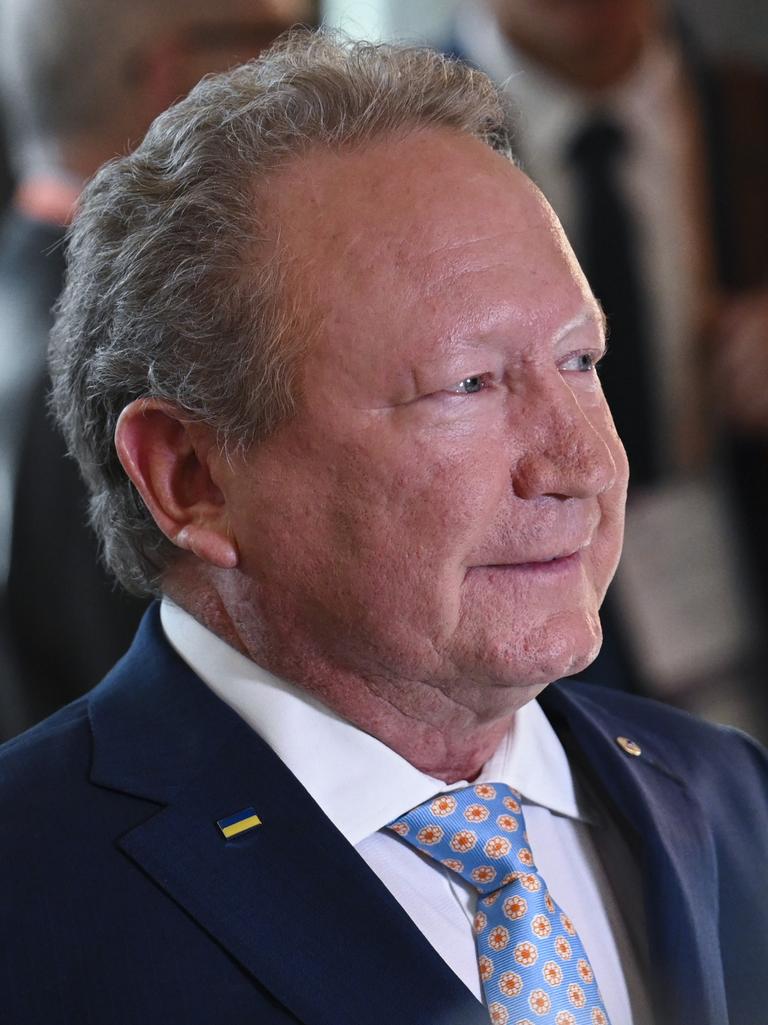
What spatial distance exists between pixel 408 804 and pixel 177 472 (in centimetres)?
39

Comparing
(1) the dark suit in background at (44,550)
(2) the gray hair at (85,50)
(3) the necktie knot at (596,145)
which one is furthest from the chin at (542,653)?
(3) the necktie knot at (596,145)

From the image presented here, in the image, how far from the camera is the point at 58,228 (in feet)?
7.83

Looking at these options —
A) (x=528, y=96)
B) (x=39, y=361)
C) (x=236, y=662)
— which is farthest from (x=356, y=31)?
(x=236, y=662)

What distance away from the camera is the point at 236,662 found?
1.41 m

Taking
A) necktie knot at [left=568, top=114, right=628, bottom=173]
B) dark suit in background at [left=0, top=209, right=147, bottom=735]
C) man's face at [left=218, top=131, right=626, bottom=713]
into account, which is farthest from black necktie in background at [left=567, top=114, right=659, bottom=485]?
man's face at [left=218, top=131, right=626, bottom=713]

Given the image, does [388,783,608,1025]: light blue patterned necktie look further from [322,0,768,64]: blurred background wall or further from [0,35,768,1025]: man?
[322,0,768,64]: blurred background wall

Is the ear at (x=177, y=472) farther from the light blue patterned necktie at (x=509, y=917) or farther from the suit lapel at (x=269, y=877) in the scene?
the light blue patterned necktie at (x=509, y=917)

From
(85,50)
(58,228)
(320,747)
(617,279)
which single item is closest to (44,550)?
(58,228)

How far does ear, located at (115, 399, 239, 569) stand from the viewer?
55.0 inches

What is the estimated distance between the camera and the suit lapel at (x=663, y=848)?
54.7 inches

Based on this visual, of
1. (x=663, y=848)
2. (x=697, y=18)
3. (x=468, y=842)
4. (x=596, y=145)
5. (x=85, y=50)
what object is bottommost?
(x=663, y=848)

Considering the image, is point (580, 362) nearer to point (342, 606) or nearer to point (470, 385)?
point (470, 385)

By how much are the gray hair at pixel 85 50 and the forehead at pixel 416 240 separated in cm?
129

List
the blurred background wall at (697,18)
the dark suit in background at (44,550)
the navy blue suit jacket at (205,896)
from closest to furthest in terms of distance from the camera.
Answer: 1. the navy blue suit jacket at (205,896)
2. the dark suit in background at (44,550)
3. the blurred background wall at (697,18)
